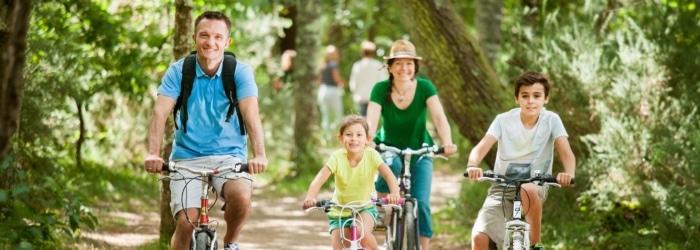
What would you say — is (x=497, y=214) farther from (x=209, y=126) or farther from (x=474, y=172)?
(x=209, y=126)

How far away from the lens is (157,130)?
672 cm

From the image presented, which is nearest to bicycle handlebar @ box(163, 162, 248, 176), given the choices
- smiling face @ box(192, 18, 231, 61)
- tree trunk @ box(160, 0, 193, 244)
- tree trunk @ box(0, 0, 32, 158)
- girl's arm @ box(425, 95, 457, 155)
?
smiling face @ box(192, 18, 231, 61)

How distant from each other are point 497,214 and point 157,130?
7.90ft

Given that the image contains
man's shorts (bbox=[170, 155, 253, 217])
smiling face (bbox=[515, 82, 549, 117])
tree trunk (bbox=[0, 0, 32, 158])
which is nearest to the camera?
tree trunk (bbox=[0, 0, 32, 158])

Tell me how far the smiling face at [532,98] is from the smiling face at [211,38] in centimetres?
213

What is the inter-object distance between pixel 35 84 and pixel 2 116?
19.0 feet

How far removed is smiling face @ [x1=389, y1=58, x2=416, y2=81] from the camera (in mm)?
9008

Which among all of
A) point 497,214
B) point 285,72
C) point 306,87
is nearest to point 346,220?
point 497,214

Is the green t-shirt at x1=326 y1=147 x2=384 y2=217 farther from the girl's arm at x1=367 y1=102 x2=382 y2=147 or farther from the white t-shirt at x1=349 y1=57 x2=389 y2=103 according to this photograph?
the white t-shirt at x1=349 y1=57 x2=389 y2=103

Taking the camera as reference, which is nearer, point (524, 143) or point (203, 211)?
point (203, 211)

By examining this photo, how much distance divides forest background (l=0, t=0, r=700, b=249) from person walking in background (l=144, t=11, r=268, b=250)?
Answer: 1.20 m

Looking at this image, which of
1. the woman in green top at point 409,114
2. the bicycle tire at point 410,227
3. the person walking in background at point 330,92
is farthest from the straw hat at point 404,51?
the person walking in background at point 330,92

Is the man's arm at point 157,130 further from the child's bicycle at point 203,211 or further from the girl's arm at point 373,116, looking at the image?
the girl's arm at point 373,116

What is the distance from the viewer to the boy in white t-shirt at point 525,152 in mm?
7379
